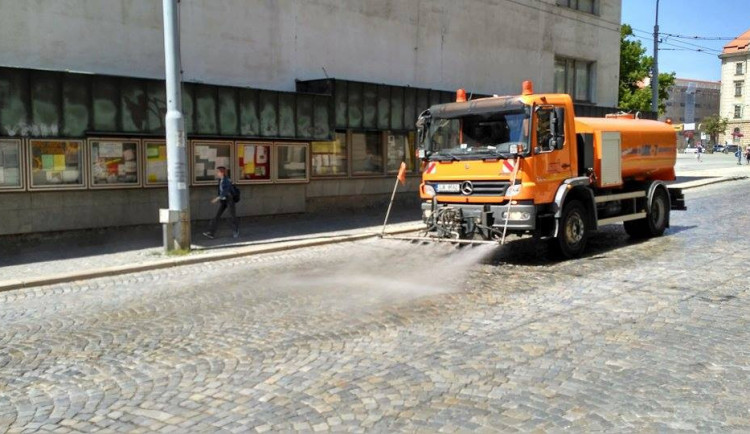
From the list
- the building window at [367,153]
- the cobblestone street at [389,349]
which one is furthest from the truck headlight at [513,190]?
the building window at [367,153]

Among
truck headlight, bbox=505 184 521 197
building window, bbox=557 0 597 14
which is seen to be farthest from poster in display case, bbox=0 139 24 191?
building window, bbox=557 0 597 14

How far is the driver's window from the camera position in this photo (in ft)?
38.1

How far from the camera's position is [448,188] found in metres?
12.3

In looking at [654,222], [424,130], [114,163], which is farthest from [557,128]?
[114,163]

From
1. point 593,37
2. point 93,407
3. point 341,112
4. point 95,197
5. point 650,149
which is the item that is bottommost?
point 93,407

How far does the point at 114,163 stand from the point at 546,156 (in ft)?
31.4

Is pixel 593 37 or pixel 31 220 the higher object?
pixel 593 37

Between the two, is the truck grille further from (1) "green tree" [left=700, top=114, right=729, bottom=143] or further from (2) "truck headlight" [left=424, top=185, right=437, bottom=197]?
(1) "green tree" [left=700, top=114, right=729, bottom=143]

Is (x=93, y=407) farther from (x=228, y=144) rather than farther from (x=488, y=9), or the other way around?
(x=488, y=9)

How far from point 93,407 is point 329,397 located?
5.97 feet

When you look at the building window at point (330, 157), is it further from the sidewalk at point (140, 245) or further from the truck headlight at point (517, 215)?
the truck headlight at point (517, 215)

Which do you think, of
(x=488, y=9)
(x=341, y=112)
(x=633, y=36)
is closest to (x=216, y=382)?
(x=341, y=112)

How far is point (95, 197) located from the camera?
50.0 ft

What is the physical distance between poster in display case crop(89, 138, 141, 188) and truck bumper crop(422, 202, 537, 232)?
797cm
